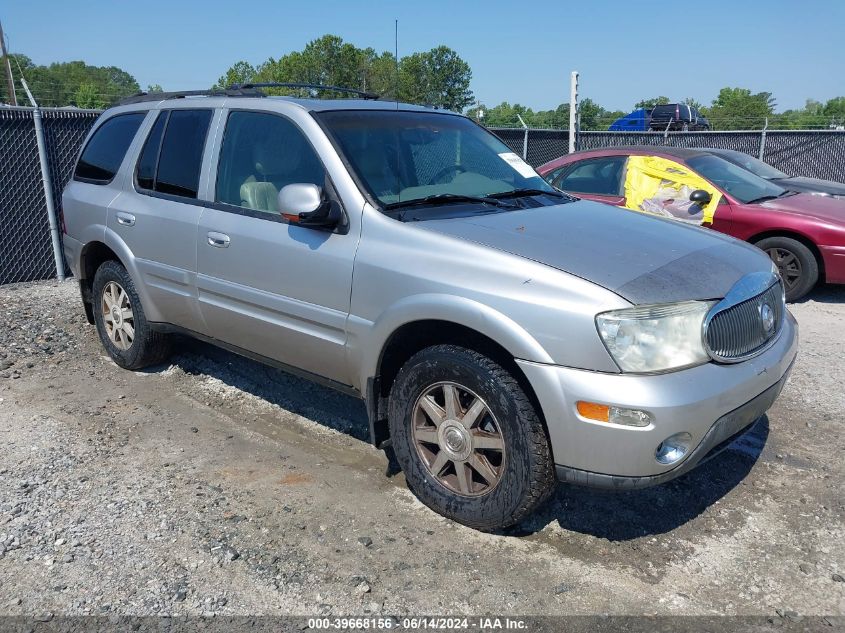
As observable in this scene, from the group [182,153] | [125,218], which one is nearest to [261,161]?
[182,153]

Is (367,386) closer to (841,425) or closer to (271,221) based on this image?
(271,221)

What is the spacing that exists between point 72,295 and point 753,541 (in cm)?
709

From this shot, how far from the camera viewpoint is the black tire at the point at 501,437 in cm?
302

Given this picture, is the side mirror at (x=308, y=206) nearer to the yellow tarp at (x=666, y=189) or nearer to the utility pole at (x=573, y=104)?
the yellow tarp at (x=666, y=189)

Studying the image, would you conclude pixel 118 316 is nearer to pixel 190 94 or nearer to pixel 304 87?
pixel 190 94

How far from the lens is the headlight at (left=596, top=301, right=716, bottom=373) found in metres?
2.80

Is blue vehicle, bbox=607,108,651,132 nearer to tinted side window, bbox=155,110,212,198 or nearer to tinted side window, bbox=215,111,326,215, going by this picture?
tinted side window, bbox=155,110,212,198

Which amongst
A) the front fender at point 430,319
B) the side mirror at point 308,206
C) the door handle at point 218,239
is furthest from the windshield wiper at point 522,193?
the door handle at point 218,239

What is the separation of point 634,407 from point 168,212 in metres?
3.15

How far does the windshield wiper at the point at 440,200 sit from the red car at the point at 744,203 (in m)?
4.10

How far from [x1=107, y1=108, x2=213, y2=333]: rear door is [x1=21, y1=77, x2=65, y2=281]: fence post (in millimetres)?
4083

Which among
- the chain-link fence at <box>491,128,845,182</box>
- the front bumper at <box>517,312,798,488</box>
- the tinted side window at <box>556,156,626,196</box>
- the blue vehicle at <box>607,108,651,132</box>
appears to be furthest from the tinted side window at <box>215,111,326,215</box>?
the blue vehicle at <box>607,108,651,132</box>

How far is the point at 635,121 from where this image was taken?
2525 centimetres

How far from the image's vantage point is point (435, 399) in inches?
134
